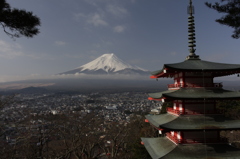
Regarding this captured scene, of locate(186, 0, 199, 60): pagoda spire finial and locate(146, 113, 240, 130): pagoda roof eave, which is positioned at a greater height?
locate(186, 0, 199, 60): pagoda spire finial

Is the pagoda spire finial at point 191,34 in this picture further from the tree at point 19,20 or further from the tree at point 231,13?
the tree at point 19,20

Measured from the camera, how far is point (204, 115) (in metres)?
9.15

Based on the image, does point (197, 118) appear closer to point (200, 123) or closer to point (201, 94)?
point (200, 123)

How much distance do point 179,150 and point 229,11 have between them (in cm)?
690

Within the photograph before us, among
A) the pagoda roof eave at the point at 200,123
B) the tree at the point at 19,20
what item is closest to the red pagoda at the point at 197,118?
the pagoda roof eave at the point at 200,123

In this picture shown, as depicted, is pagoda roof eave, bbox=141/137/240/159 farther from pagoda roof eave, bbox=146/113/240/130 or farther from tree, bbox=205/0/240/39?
tree, bbox=205/0/240/39

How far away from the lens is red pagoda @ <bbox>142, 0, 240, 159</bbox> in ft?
27.5

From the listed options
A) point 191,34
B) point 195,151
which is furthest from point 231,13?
point 195,151

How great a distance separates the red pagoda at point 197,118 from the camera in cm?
838

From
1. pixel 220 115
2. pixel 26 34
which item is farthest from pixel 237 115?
pixel 26 34

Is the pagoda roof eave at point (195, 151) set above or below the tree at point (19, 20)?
below

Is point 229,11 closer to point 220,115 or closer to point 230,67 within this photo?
point 230,67

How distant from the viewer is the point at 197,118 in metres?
8.99

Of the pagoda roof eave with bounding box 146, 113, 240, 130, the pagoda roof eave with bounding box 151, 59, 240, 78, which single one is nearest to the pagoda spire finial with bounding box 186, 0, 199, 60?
the pagoda roof eave with bounding box 151, 59, 240, 78
